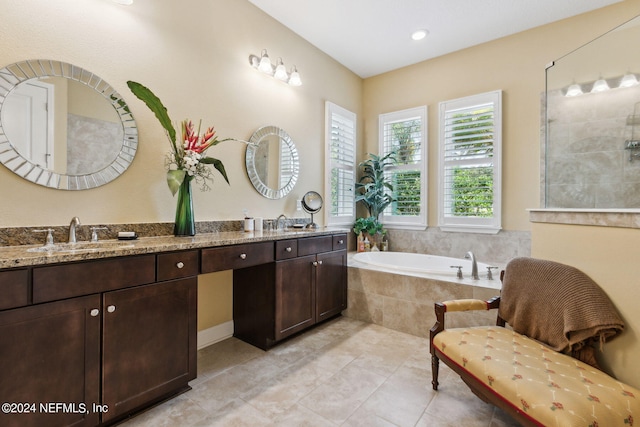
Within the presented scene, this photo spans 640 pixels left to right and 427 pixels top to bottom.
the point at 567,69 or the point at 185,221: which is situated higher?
the point at 567,69

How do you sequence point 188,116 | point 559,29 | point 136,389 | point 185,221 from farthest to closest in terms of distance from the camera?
1. point 559,29
2. point 188,116
3. point 185,221
4. point 136,389

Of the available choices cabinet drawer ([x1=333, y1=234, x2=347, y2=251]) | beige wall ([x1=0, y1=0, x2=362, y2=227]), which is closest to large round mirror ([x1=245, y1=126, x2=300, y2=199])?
beige wall ([x1=0, y1=0, x2=362, y2=227])

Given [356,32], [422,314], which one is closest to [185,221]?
[422,314]

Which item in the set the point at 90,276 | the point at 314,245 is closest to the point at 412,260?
the point at 314,245

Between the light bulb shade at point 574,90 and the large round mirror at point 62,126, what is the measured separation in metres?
3.68

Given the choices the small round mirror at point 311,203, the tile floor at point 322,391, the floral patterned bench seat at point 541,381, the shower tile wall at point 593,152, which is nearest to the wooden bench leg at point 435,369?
the tile floor at point 322,391

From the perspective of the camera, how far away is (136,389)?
1.54 metres

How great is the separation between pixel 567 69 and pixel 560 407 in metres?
2.94

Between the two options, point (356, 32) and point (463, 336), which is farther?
point (356, 32)

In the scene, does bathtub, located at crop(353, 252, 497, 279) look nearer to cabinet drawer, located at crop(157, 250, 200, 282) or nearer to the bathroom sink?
cabinet drawer, located at crop(157, 250, 200, 282)

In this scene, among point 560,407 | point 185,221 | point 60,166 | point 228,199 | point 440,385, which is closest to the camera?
point 560,407

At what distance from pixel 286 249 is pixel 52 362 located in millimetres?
1466

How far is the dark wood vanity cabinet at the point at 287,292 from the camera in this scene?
2.36 meters

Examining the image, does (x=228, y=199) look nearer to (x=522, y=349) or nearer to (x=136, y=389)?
(x=136, y=389)
